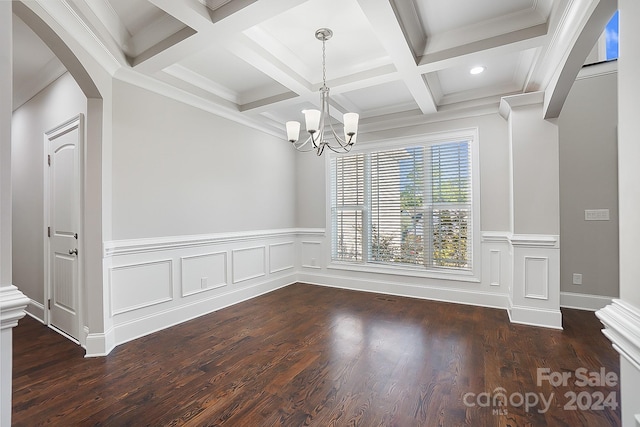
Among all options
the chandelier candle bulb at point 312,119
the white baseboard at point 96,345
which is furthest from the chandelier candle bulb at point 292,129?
the white baseboard at point 96,345

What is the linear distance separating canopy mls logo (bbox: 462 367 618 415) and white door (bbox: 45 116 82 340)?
3511 millimetres

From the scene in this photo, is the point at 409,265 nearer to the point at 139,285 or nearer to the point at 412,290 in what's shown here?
the point at 412,290

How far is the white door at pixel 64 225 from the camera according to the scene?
2.92m

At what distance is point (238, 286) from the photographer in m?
4.24

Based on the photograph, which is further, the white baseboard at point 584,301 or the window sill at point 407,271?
the window sill at point 407,271

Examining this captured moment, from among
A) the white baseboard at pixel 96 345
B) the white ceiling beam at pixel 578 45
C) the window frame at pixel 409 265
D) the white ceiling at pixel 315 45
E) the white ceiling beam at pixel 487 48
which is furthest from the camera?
the window frame at pixel 409 265

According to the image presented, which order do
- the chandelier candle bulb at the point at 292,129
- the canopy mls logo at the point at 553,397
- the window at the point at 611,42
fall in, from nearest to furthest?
the canopy mls logo at the point at 553,397
the chandelier candle bulb at the point at 292,129
the window at the point at 611,42

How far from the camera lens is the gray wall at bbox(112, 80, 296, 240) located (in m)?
2.93

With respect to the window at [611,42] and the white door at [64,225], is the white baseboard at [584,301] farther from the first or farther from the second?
the white door at [64,225]

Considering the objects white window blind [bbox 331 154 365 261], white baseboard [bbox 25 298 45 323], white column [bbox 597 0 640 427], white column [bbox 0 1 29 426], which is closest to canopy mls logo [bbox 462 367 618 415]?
white column [bbox 597 0 640 427]

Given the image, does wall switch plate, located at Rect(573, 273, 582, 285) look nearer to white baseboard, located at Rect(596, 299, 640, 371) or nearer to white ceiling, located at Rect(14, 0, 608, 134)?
white ceiling, located at Rect(14, 0, 608, 134)

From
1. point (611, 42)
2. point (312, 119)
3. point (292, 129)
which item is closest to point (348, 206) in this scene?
point (292, 129)

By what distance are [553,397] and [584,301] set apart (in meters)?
2.44

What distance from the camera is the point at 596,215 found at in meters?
3.70
